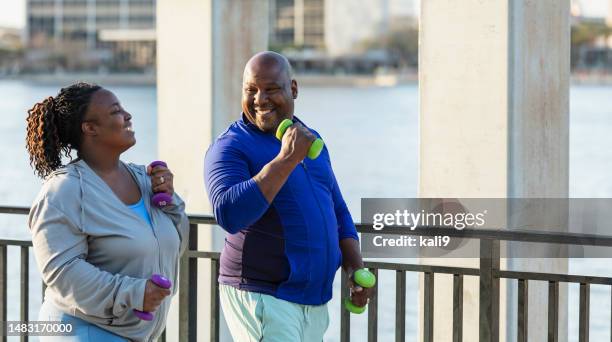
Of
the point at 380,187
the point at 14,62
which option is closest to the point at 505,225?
the point at 380,187

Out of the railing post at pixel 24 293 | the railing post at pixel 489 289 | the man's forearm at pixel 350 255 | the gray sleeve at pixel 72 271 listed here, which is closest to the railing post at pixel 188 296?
the railing post at pixel 24 293

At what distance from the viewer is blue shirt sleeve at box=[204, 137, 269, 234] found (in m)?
3.54

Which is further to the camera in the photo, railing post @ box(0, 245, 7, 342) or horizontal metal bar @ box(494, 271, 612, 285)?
railing post @ box(0, 245, 7, 342)

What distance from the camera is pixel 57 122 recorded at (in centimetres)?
356

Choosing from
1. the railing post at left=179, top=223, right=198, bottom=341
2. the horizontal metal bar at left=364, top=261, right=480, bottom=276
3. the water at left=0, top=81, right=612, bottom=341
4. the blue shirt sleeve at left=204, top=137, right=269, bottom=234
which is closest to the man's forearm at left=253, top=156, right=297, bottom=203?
the blue shirt sleeve at left=204, top=137, right=269, bottom=234

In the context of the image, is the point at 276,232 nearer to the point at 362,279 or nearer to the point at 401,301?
the point at 362,279

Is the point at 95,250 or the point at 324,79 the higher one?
the point at 324,79

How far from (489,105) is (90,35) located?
145872mm

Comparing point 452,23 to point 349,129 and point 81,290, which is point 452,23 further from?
point 349,129

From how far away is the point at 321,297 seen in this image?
12.3 ft

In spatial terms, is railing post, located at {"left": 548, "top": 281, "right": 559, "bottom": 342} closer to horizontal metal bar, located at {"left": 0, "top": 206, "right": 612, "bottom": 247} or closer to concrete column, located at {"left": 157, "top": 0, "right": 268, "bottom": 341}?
horizontal metal bar, located at {"left": 0, "top": 206, "right": 612, "bottom": 247}

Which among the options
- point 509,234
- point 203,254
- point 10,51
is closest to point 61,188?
point 509,234

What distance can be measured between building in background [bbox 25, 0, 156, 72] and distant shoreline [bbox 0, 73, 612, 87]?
381 cm

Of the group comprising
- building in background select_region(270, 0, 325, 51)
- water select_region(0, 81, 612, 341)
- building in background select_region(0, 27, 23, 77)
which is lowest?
water select_region(0, 81, 612, 341)
